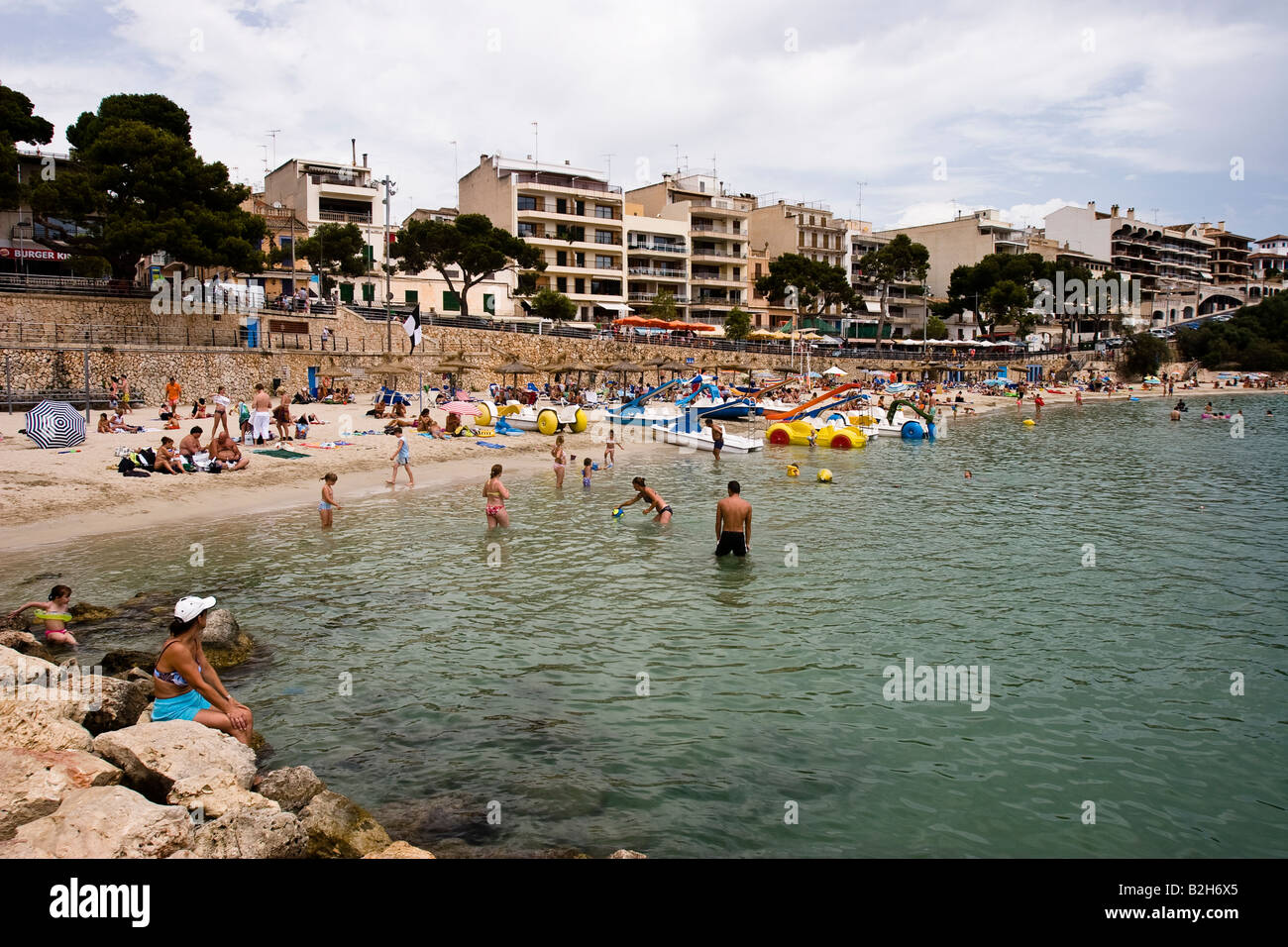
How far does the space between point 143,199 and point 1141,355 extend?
85.8 meters

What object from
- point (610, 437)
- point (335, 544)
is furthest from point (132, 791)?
Result: point (610, 437)

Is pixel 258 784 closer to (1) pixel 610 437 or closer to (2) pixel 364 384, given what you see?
(1) pixel 610 437

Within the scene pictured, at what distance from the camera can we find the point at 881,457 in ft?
101

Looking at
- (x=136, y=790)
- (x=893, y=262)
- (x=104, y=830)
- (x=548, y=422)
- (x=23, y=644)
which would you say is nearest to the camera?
(x=104, y=830)

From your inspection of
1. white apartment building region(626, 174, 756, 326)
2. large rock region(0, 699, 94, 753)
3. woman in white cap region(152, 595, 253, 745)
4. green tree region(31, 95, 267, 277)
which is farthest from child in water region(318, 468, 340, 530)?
white apartment building region(626, 174, 756, 326)

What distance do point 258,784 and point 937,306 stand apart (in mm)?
95120

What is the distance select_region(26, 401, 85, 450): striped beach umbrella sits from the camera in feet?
68.2

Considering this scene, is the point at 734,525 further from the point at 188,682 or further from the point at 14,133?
the point at 14,133

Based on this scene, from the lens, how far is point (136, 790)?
574cm

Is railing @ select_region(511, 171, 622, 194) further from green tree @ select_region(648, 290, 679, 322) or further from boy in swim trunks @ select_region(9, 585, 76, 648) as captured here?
boy in swim trunks @ select_region(9, 585, 76, 648)

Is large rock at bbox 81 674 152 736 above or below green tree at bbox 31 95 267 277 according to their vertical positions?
below

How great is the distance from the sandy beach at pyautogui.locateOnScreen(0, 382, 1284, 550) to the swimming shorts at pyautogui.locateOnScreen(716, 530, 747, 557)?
30.3 feet

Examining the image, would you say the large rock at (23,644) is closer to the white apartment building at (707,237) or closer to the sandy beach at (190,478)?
the sandy beach at (190,478)

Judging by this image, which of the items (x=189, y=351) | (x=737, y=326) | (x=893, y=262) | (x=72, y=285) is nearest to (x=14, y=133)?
(x=72, y=285)
